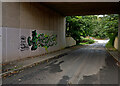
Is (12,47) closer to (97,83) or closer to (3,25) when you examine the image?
(3,25)

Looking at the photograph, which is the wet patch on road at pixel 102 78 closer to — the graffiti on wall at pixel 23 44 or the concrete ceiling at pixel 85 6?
the graffiti on wall at pixel 23 44

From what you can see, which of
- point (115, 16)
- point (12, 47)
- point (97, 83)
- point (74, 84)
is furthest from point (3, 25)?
point (115, 16)

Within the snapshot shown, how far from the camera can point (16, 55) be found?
9.36m

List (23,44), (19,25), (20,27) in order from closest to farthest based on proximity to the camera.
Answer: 1. (19,25)
2. (20,27)
3. (23,44)

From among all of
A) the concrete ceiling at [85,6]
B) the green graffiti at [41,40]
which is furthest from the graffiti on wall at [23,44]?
the concrete ceiling at [85,6]

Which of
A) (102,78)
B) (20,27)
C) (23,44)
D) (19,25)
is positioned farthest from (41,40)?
(102,78)

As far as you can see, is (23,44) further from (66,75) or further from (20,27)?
(66,75)

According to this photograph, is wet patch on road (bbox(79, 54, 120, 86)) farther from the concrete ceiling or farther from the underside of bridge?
the concrete ceiling

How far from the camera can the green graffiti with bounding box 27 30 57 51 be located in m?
11.5

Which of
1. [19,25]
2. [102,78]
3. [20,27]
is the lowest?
[102,78]

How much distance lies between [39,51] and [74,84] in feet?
27.7

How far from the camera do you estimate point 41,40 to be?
1320 cm

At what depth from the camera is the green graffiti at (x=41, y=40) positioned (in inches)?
452

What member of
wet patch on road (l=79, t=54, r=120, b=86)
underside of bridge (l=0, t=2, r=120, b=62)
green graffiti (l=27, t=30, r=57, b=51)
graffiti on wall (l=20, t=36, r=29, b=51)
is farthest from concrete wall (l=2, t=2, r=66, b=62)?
wet patch on road (l=79, t=54, r=120, b=86)
